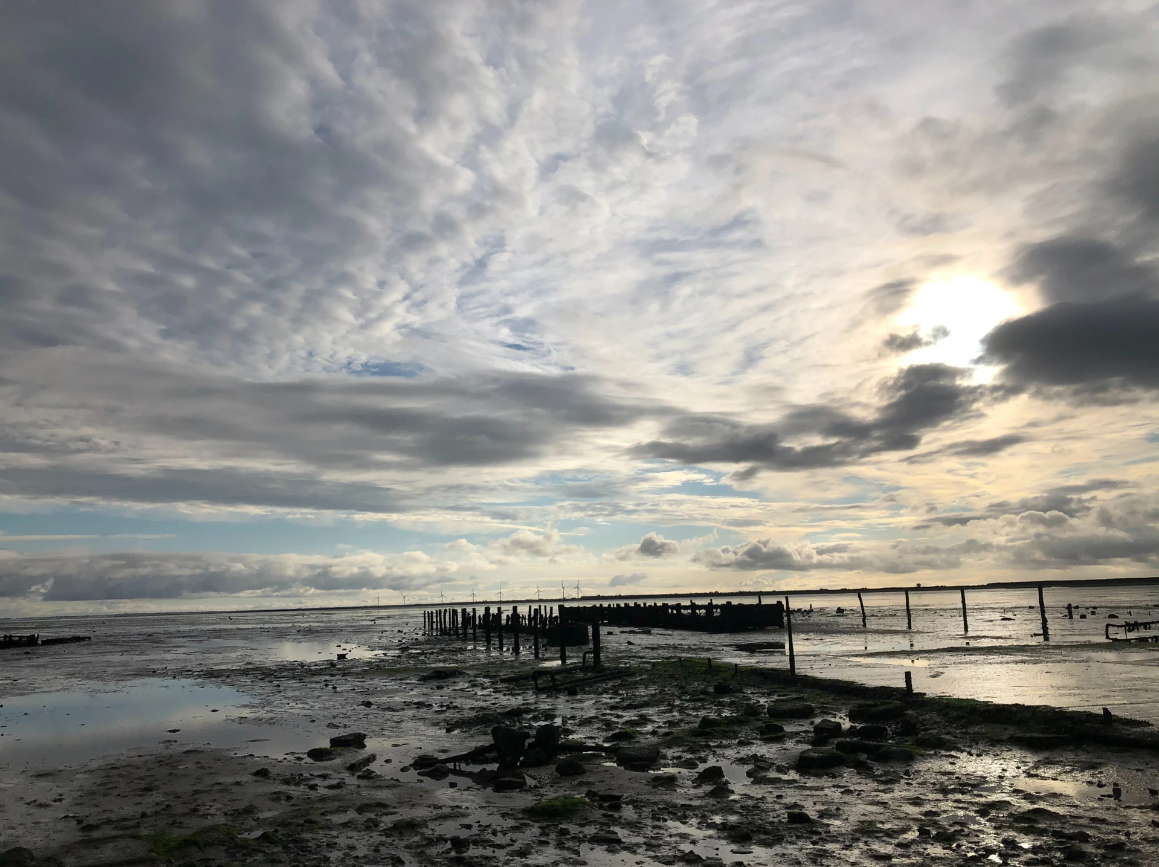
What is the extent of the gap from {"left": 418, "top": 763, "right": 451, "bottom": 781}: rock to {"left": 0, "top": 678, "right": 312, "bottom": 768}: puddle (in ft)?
17.4

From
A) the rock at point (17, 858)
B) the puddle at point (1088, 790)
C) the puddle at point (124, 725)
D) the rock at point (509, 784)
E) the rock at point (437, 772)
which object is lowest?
the puddle at point (124, 725)

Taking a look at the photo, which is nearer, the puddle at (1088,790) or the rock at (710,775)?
the puddle at (1088,790)

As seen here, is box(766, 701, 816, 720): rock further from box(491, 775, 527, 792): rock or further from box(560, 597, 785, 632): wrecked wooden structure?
box(560, 597, 785, 632): wrecked wooden structure

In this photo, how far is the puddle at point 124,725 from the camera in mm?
21002

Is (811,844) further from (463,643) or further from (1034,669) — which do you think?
(463,643)

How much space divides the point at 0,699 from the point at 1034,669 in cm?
4548

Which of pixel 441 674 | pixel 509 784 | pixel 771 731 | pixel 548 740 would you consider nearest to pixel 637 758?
pixel 548 740

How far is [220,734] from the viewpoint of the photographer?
23047 mm

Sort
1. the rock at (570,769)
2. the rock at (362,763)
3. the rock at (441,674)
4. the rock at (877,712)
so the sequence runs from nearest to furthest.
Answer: the rock at (570,769) < the rock at (362,763) < the rock at (877,712) < the rock at (441,674)

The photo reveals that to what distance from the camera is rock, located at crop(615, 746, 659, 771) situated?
16.4 meters

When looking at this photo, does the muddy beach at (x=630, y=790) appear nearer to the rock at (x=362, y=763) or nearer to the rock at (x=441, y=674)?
the rock at (x=362, y=763)

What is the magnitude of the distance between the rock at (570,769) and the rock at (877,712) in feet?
28.9

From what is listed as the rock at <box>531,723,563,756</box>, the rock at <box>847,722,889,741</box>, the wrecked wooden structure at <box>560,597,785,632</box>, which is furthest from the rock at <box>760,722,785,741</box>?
the wrecked wooden structure at <box>560,597,785,632</box>

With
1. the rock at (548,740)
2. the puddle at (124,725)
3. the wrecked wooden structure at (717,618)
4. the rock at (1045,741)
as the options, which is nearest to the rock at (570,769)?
the rock at (548,740)
